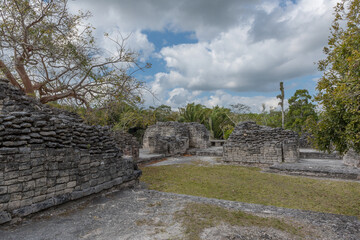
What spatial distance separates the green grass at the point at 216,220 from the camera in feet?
11.0

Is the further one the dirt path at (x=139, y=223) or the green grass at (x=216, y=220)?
the green grass at (x=216, y=220)

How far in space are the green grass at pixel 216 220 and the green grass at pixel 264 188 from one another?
1.53 meters

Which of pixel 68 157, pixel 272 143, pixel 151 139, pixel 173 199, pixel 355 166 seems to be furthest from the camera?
pixel 151 139

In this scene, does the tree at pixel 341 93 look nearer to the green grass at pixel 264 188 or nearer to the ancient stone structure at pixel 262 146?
the green grass at pixel 264 188

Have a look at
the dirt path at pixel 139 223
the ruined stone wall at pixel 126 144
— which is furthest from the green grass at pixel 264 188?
the ruined stone wall at pixel 126 144

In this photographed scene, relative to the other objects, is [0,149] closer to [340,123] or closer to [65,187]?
[65,187]

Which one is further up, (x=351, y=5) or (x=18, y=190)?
(x=351, y=5)

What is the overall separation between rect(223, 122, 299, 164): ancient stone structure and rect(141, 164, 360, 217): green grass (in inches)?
74.2

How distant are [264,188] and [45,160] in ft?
20.0

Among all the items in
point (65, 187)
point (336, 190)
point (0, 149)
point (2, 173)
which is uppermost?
point (0, 149)

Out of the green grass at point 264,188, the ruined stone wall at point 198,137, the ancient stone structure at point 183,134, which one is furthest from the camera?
the ruined stone wall at point 198,137

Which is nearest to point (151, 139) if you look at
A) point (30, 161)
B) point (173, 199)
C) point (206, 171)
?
point (206, 171)

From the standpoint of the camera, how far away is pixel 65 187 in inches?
171

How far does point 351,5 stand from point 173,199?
208 inches
